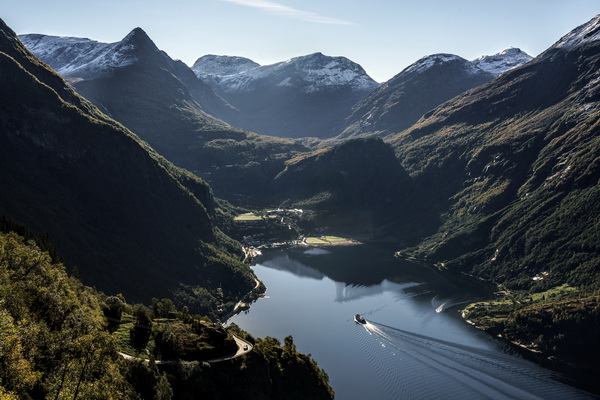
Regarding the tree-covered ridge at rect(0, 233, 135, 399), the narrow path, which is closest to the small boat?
the narrow path

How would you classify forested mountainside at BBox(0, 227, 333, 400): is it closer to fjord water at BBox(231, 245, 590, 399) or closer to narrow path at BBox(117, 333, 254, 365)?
narrow path at BBox(117, 333, 254, 365)

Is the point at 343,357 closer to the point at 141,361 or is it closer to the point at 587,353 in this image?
the point at 587,353

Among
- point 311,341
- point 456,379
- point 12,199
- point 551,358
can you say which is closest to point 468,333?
point 551,358

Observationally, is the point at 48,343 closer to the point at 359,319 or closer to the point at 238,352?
the point at 238,352

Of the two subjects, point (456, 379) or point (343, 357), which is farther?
point (343, 357)

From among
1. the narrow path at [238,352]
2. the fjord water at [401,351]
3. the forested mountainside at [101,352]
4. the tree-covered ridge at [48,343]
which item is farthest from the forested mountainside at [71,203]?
the tree-covered ridge at [48,343]

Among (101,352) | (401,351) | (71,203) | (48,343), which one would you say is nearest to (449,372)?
(401,351)
